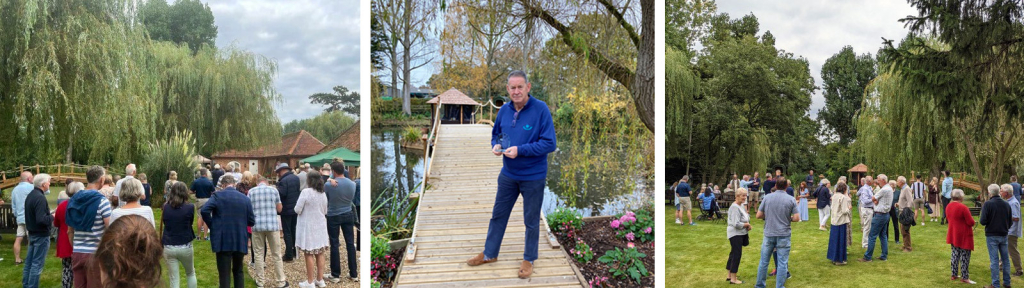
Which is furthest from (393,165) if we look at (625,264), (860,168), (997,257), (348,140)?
(997,257)

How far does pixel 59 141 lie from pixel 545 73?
179 inches

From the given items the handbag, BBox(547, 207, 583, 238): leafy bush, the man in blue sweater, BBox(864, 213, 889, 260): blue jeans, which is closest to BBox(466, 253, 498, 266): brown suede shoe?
the man in blue sweater

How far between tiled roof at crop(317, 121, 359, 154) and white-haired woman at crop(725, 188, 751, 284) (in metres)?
3.25

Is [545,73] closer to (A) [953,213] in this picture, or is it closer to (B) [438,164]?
(B) [438,164]

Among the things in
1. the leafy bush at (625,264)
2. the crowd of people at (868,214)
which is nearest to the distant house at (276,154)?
the leafy bush at (625,264)

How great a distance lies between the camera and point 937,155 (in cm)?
531

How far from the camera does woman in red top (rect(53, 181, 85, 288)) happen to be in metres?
4.32

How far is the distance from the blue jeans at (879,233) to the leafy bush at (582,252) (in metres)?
4.16

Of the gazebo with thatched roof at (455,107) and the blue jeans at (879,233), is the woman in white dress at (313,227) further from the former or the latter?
the blue jeans at (879,233)

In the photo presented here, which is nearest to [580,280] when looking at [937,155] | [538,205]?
[538,205]

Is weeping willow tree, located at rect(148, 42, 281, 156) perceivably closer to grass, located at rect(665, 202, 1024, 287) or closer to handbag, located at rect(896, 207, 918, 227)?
grass, located at rect(665, 202, 1024, 287)

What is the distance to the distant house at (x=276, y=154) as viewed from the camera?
14.6 ft

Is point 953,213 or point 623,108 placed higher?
point 623,108

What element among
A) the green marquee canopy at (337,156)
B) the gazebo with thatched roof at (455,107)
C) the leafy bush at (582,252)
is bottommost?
the leafy bush at (582,252)
